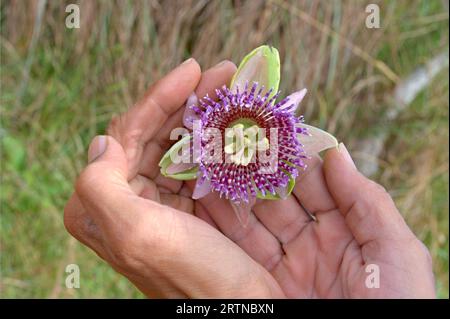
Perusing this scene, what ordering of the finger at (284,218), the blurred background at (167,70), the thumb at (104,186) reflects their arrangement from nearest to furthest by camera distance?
the thumb at (104,186)
the finger at (284,218)
the blurred background at (167,70)

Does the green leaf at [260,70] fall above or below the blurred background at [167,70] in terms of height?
above

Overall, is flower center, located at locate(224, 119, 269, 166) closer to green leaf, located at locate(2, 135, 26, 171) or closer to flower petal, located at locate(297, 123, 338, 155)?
flower petal, located at locate(297, 123, 338, 155)

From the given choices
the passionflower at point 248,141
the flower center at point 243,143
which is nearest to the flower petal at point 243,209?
the passionflower at point 248,141

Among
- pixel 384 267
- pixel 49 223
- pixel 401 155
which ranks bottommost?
pixel 49 223

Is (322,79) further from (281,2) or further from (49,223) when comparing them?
(49,223)

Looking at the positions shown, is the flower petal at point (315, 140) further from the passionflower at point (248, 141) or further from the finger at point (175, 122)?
the finger at point (175, 122)

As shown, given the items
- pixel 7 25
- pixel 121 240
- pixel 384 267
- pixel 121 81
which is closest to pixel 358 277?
pixel 384 267
